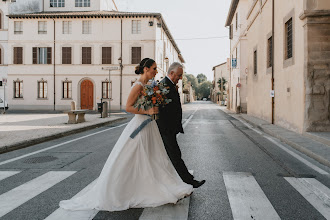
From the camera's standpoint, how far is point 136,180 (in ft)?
12.3

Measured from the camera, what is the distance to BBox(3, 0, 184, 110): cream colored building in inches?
1302

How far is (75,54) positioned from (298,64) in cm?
2737

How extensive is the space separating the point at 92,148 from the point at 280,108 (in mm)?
9071

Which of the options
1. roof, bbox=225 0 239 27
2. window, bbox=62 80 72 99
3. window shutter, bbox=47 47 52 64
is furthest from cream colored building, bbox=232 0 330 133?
window shutter, bbox=47 47 52 64

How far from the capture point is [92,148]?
8523 mm

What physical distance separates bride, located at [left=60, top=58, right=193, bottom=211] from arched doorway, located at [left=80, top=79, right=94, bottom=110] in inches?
1207

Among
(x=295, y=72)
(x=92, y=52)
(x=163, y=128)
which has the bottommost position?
(x=163, y=128)

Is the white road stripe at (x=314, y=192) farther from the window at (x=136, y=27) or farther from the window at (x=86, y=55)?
the window at (x=86, y=55)

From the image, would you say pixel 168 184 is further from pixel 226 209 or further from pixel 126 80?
pixel 126 80

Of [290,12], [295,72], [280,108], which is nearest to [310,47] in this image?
[295,72]

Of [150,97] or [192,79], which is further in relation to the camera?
[192,79]

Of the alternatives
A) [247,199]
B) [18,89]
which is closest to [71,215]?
[247,199]

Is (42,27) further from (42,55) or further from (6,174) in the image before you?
(6,174)

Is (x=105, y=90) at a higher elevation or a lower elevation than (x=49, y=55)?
lower
